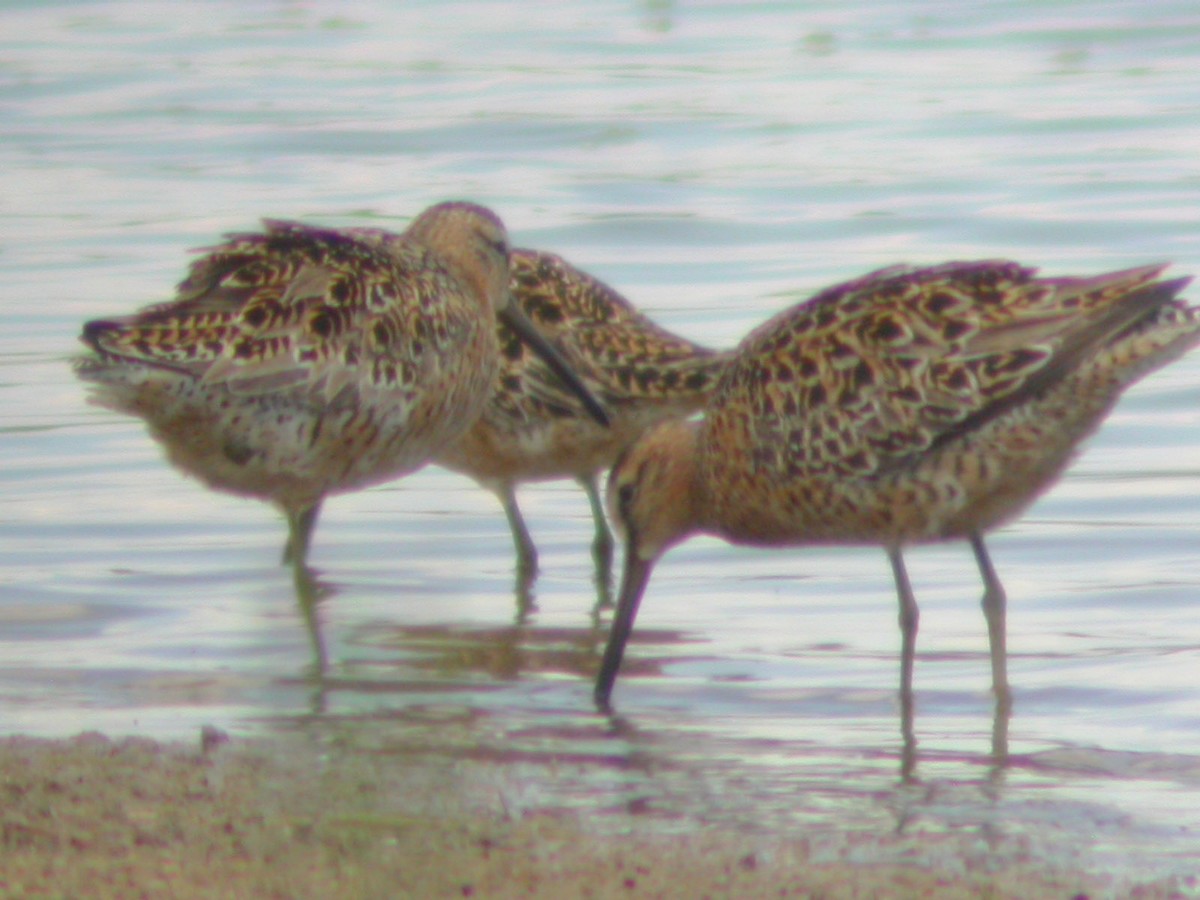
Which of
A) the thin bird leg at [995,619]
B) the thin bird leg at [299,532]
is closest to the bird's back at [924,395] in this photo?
the thin bird leg at [995,619]

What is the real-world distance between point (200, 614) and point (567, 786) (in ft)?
6.51

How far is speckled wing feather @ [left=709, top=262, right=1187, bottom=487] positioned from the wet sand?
140cm

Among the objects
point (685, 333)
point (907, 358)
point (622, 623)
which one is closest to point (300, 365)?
point (622, 623)

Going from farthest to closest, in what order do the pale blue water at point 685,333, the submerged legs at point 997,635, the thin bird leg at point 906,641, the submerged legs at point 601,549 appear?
the submerged legs at point 601,549, the submerged legs at point 997,635, the thin bird leg at point 906,641, the pale blue water at point 685,333

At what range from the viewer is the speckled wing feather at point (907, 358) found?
18.3 feet

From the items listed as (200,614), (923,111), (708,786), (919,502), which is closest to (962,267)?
(919,502)

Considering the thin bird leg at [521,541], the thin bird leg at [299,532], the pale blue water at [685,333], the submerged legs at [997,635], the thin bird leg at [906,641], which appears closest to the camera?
the pale blue water at [685,333]

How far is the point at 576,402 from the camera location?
7336 mm

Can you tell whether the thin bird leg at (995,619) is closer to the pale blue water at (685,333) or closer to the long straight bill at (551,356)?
the pale blue water at (685,333)

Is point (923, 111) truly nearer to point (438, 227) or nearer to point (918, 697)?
point (438, 227)

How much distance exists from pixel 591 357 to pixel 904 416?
5.96ft

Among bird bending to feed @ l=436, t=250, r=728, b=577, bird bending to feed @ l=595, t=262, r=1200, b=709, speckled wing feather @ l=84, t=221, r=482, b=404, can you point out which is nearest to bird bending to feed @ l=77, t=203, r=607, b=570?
speckled wing feather @ l=84, t=221, r=482, b=404

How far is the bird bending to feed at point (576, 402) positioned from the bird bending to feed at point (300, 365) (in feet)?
1.33

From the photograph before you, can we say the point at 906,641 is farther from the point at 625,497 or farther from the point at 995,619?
the point at 625,497
